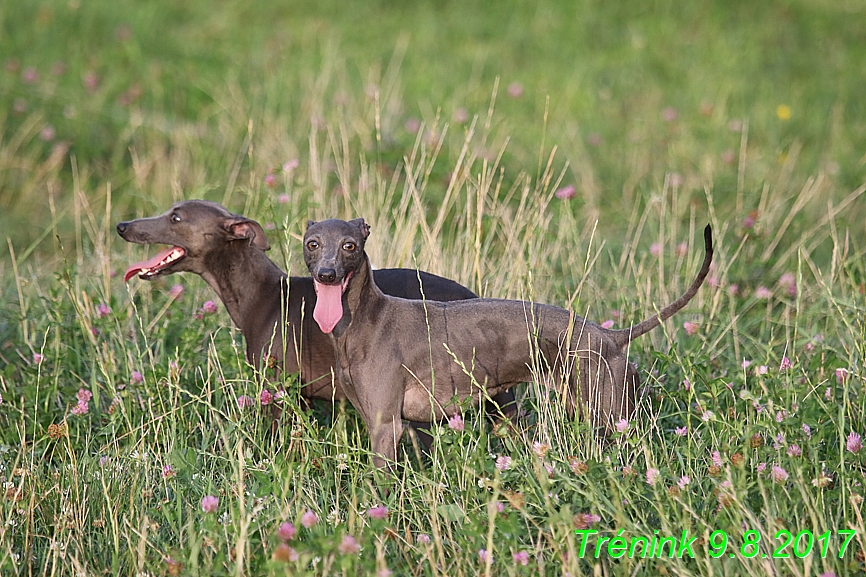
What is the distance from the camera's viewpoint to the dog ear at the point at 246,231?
4.65 m

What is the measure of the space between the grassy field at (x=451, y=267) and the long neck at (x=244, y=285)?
0.86 feet

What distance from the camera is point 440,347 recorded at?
418 cm

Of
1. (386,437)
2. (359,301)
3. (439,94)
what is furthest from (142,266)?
(439,94)

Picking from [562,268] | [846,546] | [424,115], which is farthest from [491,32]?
[846,546]

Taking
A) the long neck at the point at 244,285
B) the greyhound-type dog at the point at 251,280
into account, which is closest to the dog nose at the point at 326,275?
the greyhound-type dog at the point at 251,280

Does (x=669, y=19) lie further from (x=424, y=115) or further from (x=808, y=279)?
(x=808, y=279)

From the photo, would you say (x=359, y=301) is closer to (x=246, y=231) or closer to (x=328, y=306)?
(x=328, y=306)

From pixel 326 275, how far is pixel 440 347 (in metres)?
0.62

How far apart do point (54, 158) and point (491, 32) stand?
5.73 m

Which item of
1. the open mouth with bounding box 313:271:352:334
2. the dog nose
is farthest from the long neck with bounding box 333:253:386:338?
the dog nose

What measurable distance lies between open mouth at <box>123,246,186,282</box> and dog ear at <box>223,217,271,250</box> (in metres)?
0.25

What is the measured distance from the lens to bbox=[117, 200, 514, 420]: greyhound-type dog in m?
4.65

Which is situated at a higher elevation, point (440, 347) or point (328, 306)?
point (328, 306)

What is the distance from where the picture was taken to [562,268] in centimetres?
627
